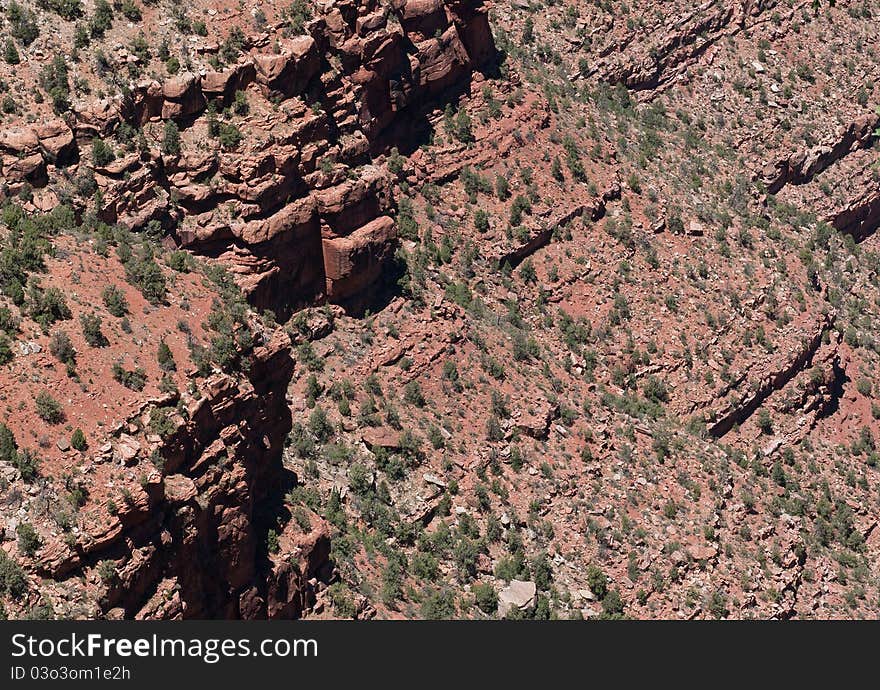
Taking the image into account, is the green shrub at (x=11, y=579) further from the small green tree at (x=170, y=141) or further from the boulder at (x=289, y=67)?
the boulder at (x=289, y=67)

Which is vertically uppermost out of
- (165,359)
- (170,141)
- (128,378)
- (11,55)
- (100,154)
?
(11,55)

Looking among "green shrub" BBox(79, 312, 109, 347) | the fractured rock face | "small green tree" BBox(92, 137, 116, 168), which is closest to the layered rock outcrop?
"green shrub" BBox(79, 312, 109, 347)

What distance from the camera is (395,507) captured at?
8681 cm

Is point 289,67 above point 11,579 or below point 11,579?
above

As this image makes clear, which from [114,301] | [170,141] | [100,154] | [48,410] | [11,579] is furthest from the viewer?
[170,141]

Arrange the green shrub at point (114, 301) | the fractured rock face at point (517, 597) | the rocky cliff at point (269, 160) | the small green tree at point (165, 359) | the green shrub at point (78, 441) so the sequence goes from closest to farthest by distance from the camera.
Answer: the green shrub at point (78, 441), the small green tree at point (165, 359), the green shrub at point (114, 301), the rocky cliff at point (269, 160), the fractured rock face at point (517, 597)

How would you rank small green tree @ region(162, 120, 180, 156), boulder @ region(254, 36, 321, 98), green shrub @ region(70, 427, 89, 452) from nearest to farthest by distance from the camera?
green shrub @ region(70, 427, 89, 452)
small green tree @ region(162, 120, 180, 156)
boulder @ region(254, 36, 321, 98)

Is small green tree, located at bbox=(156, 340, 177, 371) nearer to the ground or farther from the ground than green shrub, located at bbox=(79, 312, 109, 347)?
nearer to the ground

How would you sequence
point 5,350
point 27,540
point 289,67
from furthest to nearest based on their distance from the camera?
point 289,67 → point 5,350 → point 27,540

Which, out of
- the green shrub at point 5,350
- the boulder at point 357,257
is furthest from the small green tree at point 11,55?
the green shrub at point 5,350

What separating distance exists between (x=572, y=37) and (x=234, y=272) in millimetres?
41885

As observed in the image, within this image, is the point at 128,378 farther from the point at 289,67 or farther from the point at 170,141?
the point at 289,67

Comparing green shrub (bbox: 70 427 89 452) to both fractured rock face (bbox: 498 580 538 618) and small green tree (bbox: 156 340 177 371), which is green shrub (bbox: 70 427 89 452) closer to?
small green tree (bbox: 156 340 177 371)

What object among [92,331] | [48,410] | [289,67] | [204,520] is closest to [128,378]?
[92,331]
